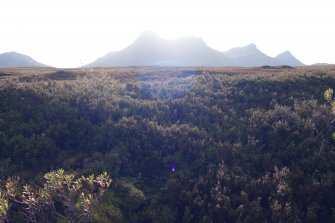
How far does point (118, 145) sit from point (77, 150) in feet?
6.30

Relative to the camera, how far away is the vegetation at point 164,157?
35.4ft

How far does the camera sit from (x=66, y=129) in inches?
624

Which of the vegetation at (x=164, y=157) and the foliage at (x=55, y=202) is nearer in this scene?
the foliage at (x=55, y=202)

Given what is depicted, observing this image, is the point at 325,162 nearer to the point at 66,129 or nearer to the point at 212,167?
the point at 212,167

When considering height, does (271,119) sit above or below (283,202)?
above

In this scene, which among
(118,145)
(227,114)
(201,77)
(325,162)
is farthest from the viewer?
(201,77)

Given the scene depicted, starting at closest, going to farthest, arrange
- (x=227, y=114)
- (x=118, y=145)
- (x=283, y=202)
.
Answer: (x=283, y=202) < (x=118, y=145) < (x=227, y=114)

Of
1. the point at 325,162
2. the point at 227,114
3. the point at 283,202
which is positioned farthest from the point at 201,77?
the point at 283,202

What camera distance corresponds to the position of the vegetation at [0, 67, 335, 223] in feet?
35.4

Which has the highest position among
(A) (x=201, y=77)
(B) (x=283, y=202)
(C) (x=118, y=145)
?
(A) (x=201, y=77)

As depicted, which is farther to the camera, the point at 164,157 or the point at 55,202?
the point at 164,157

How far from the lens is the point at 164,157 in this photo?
46.5 ft

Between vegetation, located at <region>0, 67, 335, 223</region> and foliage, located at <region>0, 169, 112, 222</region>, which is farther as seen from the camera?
vegetation, located at <region>0, 67, 335, 223</region>

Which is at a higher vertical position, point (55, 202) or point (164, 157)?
point (164, 157)
